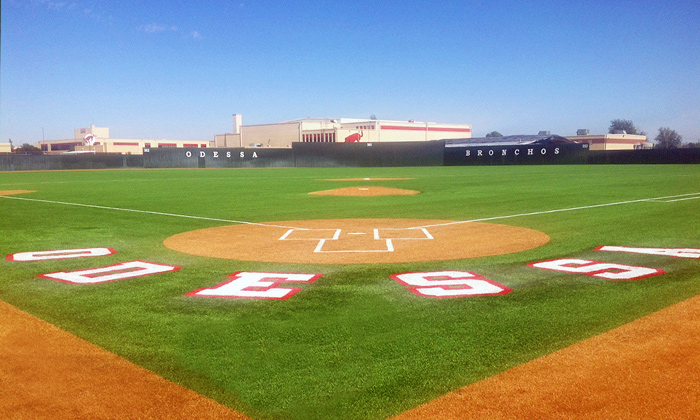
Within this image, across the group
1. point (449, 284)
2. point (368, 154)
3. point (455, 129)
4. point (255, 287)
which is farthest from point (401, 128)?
point (255, 287)

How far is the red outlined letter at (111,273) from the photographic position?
5887mm

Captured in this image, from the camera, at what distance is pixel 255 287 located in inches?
215

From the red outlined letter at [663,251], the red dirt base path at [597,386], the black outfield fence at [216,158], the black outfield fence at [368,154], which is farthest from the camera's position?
the black outfield fence at [368,154]

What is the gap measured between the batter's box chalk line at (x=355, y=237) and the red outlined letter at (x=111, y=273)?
2142 millimetres

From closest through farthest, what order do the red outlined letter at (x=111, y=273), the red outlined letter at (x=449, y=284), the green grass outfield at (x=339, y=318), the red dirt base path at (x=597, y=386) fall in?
the red dirt base path at (x=597, y=386) < the green grass outfield at (x=339, y=318) < the red outlined letter at (x=449, y=284) < the red outlined letter at (x=111, y=273)

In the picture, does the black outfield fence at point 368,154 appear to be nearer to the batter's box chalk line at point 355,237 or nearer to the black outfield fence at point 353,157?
the black outfield fence at point 353,157

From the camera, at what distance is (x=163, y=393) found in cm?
303

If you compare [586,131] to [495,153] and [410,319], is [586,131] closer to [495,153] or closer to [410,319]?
[495,153]

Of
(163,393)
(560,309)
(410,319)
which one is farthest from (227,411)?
(560,309)

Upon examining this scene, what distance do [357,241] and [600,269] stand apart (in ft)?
11.4

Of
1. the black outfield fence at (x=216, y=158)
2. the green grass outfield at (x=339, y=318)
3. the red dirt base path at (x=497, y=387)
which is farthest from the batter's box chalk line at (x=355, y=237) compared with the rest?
the black outfield fence at (x=216, y=158)

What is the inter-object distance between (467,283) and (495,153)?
40.3 m

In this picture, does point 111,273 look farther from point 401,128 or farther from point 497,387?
point 401,128

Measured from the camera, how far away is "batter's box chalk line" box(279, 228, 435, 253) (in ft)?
25.3
